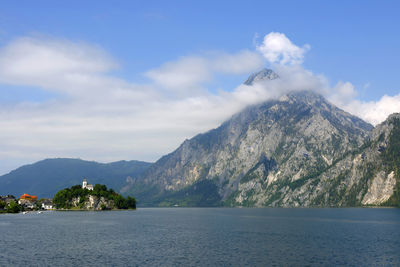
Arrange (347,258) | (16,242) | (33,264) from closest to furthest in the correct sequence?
(33,264)
(347,258)
(16,242)

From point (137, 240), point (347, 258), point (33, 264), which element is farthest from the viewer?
point (137, 240)

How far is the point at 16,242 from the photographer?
370 ft

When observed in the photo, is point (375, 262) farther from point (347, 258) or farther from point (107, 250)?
point (107, 250)

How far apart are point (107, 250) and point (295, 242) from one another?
55.4 m

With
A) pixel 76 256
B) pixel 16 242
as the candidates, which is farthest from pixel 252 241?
pixel 16 242

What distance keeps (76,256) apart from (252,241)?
53.0 metres

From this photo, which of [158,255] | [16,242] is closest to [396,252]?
[158,255]

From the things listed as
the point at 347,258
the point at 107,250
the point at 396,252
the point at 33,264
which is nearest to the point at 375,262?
the point at 347,258

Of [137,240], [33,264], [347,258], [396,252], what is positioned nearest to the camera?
[33,264]

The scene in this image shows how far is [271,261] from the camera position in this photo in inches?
3236

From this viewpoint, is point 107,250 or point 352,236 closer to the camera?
point 107,250

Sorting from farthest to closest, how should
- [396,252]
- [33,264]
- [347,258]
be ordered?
[396,252] → [347,258] → [33,264]

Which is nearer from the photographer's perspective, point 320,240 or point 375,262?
point 375,262

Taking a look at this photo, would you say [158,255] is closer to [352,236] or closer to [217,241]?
[217,241]
